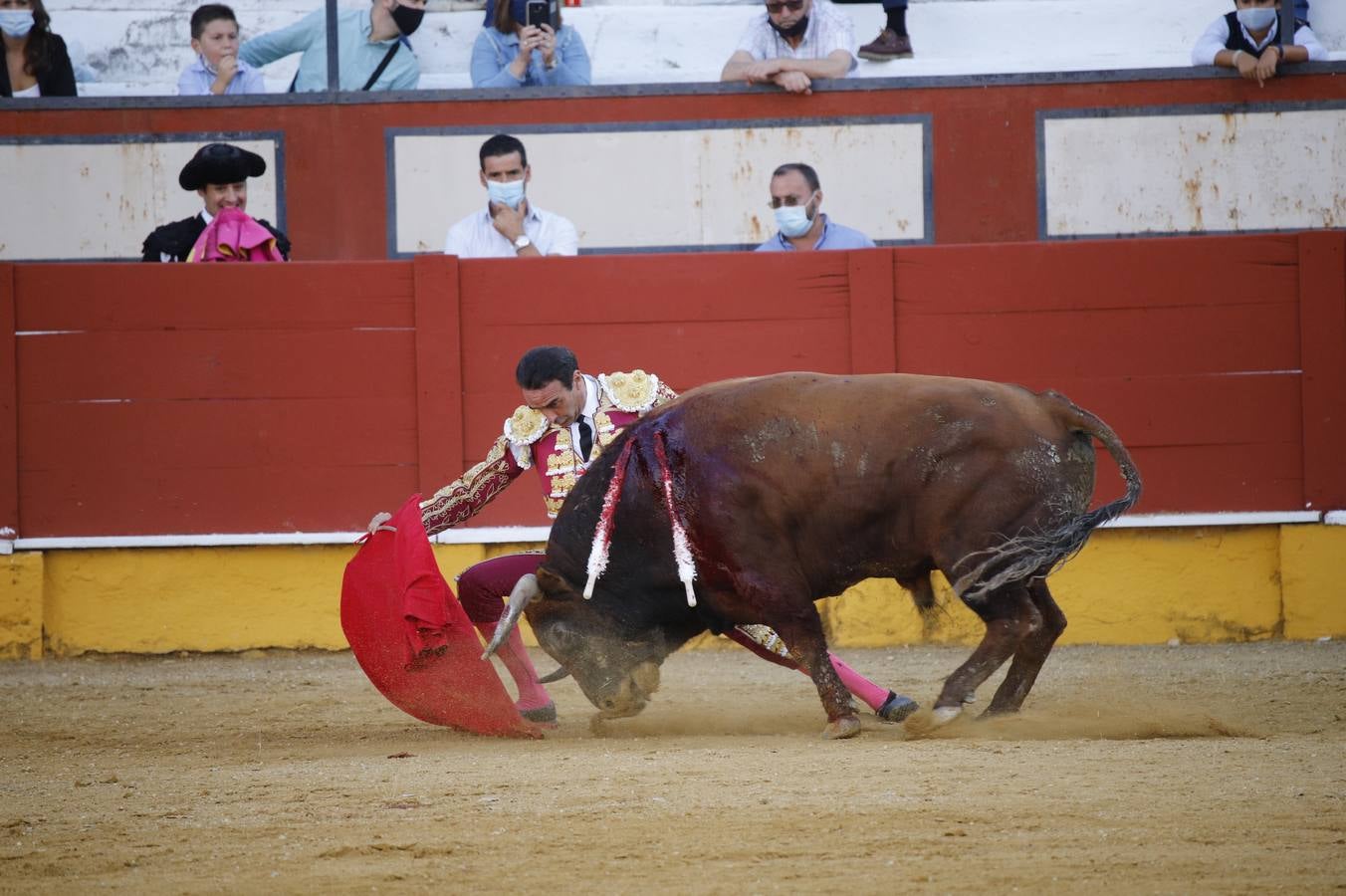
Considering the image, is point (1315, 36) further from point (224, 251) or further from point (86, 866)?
point (86, 866)

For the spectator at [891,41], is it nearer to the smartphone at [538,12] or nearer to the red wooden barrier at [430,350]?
the smartphone at [538,12]

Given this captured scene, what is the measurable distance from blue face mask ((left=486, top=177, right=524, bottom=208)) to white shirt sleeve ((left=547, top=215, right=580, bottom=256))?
0.21m

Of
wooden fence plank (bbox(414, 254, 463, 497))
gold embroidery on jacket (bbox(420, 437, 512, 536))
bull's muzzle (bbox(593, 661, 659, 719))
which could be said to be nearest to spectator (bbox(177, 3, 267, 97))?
wooden fence plank (bbox(414, 254, 463, 497))

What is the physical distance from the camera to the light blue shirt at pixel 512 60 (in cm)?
739

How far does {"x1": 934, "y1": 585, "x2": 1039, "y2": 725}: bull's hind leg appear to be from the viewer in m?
4.28

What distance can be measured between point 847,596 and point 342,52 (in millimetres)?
3416

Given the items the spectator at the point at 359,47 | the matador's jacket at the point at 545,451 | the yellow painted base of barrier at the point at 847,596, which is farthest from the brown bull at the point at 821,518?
the spectator at the point at 359,47

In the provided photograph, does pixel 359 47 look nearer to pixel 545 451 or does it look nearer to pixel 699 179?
pixel 699 179

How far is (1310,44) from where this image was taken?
7.06 meters

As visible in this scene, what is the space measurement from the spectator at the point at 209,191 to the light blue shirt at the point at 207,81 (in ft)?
2.52

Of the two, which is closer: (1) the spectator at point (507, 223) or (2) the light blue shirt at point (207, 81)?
(1) the spectator at point (507, 223)

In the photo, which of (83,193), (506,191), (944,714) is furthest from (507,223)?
(944,714)

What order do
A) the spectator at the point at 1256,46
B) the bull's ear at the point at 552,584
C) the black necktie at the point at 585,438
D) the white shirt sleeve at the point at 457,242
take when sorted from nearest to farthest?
the bull's ear at the point at 552,584 < the black necktie at the point at 585,438 < the white shirt sleeve at the point at 457,242 < the spectator at the point at 1256,46

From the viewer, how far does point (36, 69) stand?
743 centimetres
